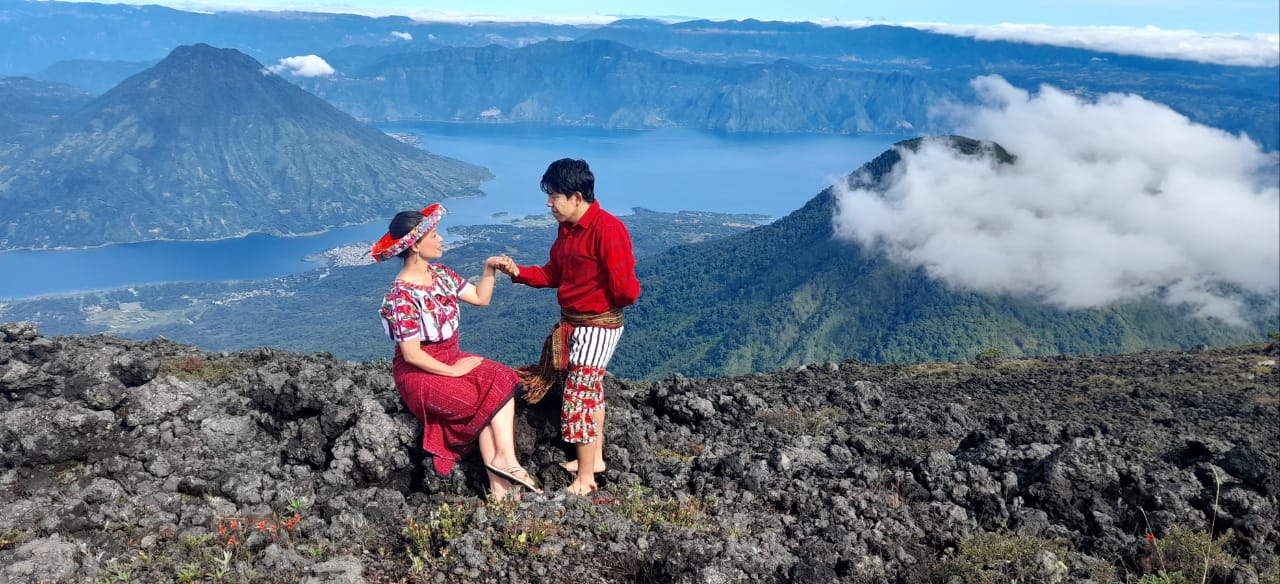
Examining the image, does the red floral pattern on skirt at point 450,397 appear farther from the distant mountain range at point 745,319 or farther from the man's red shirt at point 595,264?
the distant mountain range at point 745,319

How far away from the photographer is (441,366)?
271 inches

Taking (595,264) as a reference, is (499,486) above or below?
below

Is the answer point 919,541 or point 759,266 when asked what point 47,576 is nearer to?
point 919,541

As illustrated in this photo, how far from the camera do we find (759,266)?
193 m

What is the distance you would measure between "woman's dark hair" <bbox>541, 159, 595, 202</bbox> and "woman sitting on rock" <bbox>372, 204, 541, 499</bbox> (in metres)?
0.80

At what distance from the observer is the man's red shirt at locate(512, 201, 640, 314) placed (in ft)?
22.6

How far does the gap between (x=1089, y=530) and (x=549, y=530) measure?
4.96 metres

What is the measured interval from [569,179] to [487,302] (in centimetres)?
154

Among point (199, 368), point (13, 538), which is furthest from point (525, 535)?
point (199, 368)

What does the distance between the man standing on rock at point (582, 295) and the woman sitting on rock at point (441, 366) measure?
1.57ft

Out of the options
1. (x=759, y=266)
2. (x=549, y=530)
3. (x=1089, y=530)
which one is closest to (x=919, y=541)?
(x=1089, y=530)

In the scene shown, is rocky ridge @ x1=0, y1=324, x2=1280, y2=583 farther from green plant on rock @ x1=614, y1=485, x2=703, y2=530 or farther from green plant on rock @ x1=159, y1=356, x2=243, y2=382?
green plant on rock @ x1=159, y1=356, x2=243, y2=382

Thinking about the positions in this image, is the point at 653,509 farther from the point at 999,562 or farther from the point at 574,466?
the point at 999,562

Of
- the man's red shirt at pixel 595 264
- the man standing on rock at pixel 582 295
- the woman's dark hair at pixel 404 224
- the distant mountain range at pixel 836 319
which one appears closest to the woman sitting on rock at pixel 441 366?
the woman's dark hair at pixel 404 224
